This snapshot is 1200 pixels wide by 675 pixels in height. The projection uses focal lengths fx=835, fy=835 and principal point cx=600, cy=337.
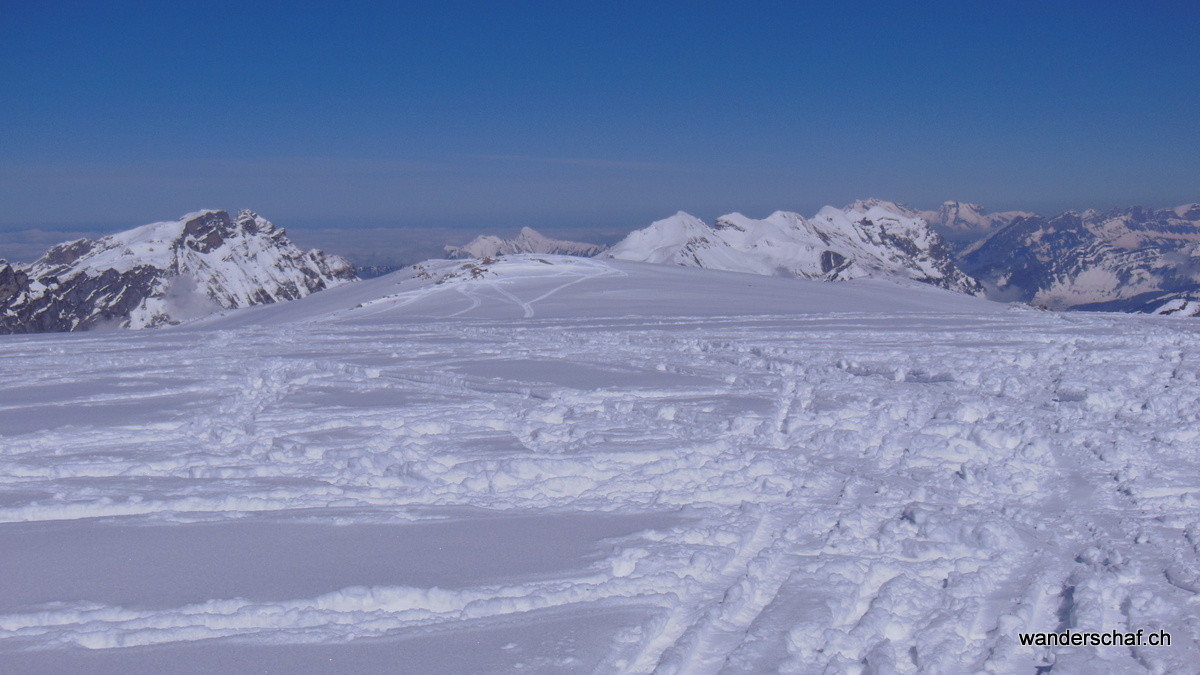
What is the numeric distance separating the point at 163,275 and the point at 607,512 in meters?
154

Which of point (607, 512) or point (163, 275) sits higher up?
point (163, 275)

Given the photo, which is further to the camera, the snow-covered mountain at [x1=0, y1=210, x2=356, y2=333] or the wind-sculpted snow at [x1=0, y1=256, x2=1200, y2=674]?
the snow-covered mountain at [x1=0, y1=210, x2=356, y2=333]

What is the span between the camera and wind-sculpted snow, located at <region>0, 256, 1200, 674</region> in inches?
177

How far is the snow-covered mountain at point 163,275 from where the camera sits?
375ft

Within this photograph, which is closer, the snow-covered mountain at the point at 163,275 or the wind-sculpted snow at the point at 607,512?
the wind-sculpted snow at the point at 607,512

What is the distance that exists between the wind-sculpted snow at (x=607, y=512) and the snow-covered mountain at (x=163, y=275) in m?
102

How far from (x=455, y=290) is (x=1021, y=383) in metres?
Answer: 21.6

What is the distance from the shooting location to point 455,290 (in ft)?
97.3

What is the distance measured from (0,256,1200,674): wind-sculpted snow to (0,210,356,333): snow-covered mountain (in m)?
102

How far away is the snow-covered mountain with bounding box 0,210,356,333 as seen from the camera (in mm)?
114312

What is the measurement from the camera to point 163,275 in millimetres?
140750

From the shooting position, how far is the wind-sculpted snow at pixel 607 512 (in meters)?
4.48

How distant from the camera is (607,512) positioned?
257 inches

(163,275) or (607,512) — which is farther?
(163,275)
